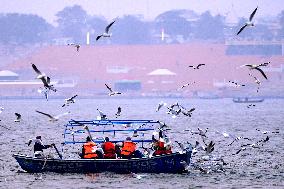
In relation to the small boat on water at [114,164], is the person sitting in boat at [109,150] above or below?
above

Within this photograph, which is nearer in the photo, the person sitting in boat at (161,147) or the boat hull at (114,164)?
the boat hull at (114,164)

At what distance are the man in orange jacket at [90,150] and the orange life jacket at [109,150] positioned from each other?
0.32 metres

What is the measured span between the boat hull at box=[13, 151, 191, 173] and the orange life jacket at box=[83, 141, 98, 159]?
8.4 inches

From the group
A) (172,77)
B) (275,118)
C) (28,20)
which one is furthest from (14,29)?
(275,118)

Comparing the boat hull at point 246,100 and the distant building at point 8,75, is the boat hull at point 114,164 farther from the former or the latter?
the distant building at point 8,75

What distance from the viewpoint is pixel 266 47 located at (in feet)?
395

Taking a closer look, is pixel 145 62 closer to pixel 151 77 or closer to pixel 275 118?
pixel 151 77

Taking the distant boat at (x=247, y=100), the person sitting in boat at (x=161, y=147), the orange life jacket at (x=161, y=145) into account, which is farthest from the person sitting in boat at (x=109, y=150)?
the distant boat at (x=247, y=100)

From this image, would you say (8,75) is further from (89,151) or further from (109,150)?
(109,150)

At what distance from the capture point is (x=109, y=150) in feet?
88.4

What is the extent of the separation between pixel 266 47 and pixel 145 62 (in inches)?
704

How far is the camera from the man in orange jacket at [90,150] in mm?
26659

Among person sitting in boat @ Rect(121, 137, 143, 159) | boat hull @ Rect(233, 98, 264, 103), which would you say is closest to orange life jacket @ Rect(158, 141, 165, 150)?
person sitting in boat @ Rect(121, 137, 143, 159)

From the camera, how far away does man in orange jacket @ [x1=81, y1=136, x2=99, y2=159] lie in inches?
1050
